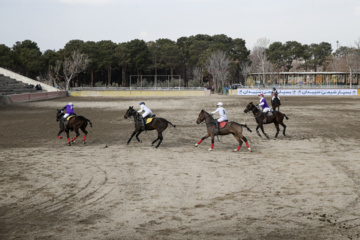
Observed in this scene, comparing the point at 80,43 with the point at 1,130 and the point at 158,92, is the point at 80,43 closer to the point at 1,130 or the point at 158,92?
the point at 158,92

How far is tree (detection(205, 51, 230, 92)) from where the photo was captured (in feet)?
241

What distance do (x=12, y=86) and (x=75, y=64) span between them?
17455mm

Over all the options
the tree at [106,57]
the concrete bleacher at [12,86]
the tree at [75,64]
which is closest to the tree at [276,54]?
the tree at [106,57]

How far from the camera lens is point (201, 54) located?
84500 mm

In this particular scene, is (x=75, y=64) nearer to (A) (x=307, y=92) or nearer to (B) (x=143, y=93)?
Result: (B) (x=143, y=93)

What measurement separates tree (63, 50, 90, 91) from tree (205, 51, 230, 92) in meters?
23.0

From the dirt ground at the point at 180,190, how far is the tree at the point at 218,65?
5813 cm

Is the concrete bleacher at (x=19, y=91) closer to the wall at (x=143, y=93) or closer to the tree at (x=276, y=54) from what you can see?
the wall at (x=143, y=93)

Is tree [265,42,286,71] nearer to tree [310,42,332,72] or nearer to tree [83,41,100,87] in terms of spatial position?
tree [310,42,332,72]

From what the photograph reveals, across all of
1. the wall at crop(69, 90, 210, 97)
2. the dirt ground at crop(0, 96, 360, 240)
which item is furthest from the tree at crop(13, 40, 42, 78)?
the dirt ground at crop(0, 96, 360, 240)

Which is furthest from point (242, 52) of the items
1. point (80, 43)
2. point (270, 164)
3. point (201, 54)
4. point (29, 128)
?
point (270, 164)

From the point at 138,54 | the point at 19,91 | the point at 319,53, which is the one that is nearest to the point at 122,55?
the point at 138,54

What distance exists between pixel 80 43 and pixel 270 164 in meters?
69.7

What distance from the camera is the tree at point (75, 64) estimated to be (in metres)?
65.5
